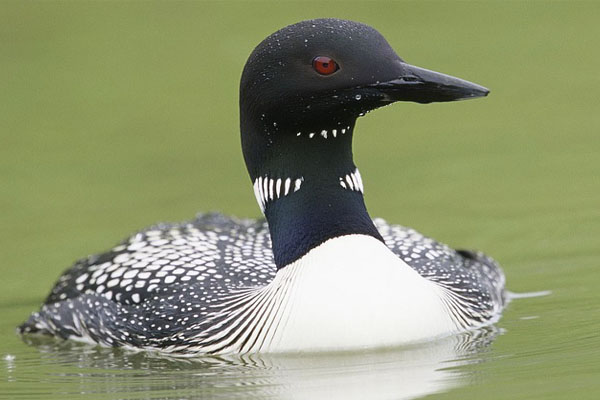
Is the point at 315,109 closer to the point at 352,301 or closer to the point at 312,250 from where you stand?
the point at 312,250

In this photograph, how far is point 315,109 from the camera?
6039mm

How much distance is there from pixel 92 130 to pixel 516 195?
12.6 ft

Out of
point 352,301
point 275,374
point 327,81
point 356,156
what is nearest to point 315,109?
point 327,81

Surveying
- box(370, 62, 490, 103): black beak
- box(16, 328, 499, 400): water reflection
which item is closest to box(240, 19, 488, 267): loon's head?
box(370, 62, 490, 103): black beak

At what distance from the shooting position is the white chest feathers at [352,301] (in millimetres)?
6027

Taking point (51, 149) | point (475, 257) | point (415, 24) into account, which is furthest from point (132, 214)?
point (415, 24)

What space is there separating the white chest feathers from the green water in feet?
0.30

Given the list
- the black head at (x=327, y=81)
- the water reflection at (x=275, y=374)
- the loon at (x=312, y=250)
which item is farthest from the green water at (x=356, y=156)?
the black head at (x=327, y=81)

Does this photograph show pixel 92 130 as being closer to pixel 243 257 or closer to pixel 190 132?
pixel 190 132

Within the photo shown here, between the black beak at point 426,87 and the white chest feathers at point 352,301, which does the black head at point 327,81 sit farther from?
the white chest feathers at point 352,301

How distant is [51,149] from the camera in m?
11.2

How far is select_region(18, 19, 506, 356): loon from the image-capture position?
5.98m

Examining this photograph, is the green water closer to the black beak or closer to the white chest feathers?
the white chest feathers

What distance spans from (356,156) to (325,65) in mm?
4559
